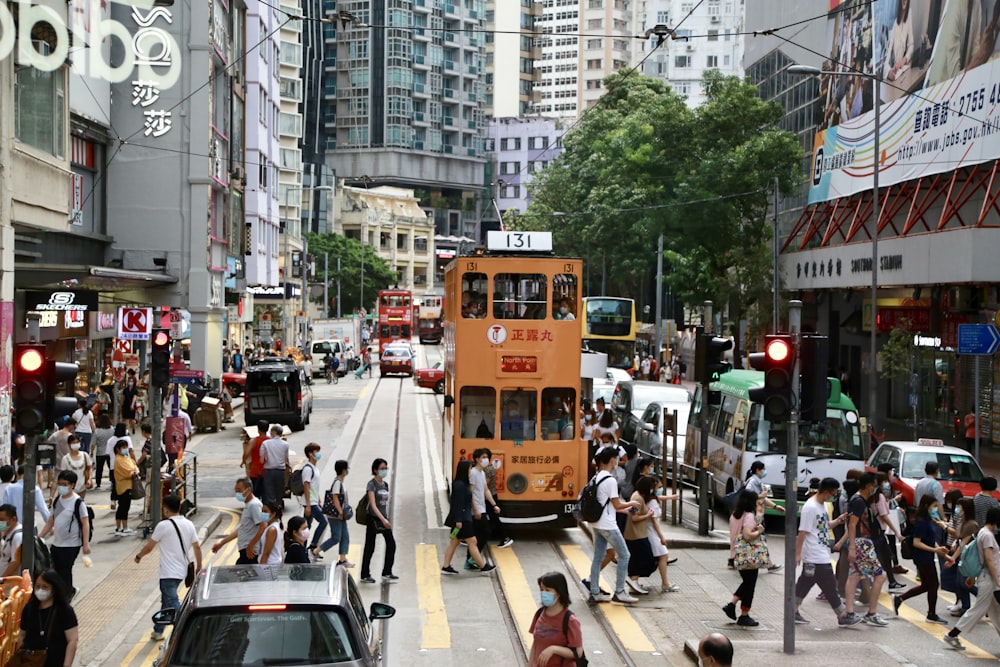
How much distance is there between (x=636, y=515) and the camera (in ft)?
49.0

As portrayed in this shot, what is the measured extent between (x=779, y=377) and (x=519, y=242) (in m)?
8.00

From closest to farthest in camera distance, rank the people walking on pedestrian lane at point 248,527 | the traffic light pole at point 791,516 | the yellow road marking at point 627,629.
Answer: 1. the traffic light pole at point 791,516
2. the yellow road marking at point 627,629
3. the people walking on pedestrian lane at point 248,527

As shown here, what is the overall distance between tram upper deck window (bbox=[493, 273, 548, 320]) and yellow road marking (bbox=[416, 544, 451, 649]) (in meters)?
3.55

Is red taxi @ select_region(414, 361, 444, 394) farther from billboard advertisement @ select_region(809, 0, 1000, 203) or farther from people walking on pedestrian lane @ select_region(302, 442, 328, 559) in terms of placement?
people walking on pedestrian lane @ select_region(302, 442, 328, 559)

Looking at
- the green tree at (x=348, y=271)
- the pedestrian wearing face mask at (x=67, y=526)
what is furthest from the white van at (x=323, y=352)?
the pedestrian wearing face mask at (x=67, y=526)

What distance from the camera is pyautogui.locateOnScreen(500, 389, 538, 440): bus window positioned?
759 inches

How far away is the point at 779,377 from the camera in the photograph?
1209 centimetres

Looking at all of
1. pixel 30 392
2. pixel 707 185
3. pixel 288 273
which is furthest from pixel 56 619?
pixel 288 273

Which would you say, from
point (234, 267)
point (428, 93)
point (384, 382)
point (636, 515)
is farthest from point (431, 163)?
point (636, 515)

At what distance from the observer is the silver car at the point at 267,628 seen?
26.2 ft

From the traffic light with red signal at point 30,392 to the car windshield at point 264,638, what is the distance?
12.9ft

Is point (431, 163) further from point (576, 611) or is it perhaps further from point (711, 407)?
point (576, 611)

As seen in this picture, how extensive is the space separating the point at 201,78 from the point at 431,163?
4022 inches

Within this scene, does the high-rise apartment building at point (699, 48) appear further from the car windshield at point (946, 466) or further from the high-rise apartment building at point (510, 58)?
the car windshield at point (946, 466)
